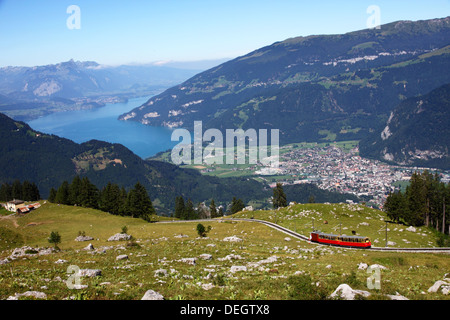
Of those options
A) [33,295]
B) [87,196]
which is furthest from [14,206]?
[33,295]

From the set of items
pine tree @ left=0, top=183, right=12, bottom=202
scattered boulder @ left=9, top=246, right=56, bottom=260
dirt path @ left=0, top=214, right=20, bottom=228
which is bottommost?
pine tree @ left=0, top=183, right=12, bottom=202

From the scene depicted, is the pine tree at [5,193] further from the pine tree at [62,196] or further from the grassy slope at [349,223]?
the grassy slope at [349,223]

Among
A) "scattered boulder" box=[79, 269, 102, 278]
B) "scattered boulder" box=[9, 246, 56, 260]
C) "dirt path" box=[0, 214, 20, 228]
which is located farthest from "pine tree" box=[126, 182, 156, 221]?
"scattered boulder" box=[79, 269, 102, 278]

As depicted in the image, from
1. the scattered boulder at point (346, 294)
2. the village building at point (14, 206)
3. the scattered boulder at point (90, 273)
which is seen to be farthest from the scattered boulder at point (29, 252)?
the village building at point (14, 206)

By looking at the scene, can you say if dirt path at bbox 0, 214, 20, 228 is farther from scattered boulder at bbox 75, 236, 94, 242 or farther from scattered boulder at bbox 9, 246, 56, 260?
scattered boulder at bbox 9, 246, 56, 260

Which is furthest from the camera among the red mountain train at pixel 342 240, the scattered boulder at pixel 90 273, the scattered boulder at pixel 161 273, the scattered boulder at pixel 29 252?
the red mountain train at pixel 342 240

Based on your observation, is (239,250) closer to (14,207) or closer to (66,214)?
(66,214)

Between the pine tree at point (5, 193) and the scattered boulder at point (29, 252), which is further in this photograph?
the pine tree at point (5, 193)
